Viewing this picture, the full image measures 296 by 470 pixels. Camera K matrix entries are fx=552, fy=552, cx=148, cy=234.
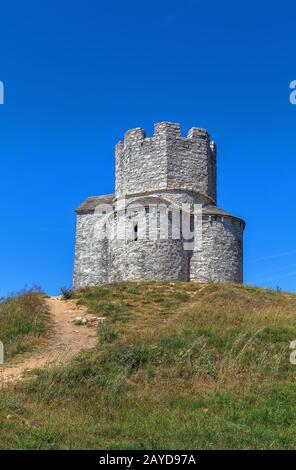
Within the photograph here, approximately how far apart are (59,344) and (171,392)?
20.8 ft

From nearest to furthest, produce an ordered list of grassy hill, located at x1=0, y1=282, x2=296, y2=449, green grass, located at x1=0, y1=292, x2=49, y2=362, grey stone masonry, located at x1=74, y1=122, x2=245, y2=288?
grassy hill, located at x1=0, y1=282, x2=296, y2=449
green grass, located at x1=0, y1=292, x2=49, y2=362
grey stone masonry, located at x1=74, y1=122, x2=245, y2=288

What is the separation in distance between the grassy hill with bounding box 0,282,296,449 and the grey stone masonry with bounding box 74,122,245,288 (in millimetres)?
12961

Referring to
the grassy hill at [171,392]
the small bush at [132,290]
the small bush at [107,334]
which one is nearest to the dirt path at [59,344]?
the small bush at [107,334]

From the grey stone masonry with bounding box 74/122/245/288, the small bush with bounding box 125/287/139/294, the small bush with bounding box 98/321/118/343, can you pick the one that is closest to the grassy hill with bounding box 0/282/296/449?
the small bush with bounding box 98/321/118/343

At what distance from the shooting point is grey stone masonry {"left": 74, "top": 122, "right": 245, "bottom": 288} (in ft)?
98.9

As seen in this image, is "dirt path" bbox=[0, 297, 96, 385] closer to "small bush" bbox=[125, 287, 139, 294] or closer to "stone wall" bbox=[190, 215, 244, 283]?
"small bush" bbox=[125, 287, 139, 294]

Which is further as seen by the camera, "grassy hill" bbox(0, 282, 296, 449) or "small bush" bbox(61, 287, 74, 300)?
"small bush" bbox(61, 287, 74, 300)

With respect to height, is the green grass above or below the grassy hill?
above

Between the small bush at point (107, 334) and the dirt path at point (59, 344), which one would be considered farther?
the small bush at point (107, 334)

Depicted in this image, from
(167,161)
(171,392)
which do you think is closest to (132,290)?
(167,161)

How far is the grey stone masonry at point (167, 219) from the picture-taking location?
3016cm

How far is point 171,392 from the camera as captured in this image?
1042 cm

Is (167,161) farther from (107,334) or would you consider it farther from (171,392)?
(171,392)

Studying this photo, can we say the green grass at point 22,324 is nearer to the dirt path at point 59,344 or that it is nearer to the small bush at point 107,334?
the dirt path at point 59,344
